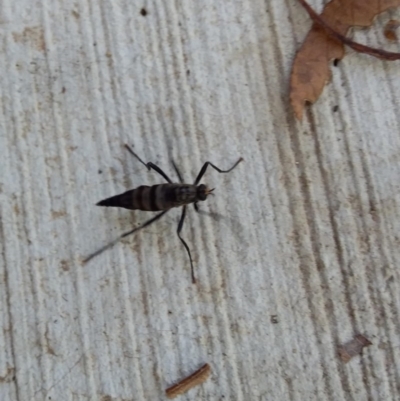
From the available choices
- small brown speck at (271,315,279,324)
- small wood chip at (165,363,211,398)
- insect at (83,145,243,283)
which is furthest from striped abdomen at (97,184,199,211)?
small wood chip at (165,363,211,398)

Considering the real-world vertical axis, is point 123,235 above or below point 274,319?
above

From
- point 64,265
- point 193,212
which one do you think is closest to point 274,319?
point 193,212

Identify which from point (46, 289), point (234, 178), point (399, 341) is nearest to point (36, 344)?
point (46, 289)

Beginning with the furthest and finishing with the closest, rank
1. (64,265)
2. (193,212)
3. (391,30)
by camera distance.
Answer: (391,30) → (193,212) → (64,265)

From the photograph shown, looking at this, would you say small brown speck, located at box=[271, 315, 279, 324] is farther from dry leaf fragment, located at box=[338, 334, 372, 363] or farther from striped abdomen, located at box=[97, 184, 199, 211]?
striped abdomen, located at box=[97, 184, 199, 211]

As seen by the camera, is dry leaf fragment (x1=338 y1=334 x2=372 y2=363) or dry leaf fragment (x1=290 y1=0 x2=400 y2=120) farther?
dry leaf fragment (x1=290 y1=0 x2=400 y2=120)

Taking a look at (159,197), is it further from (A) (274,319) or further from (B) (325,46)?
(B) (325,46)
